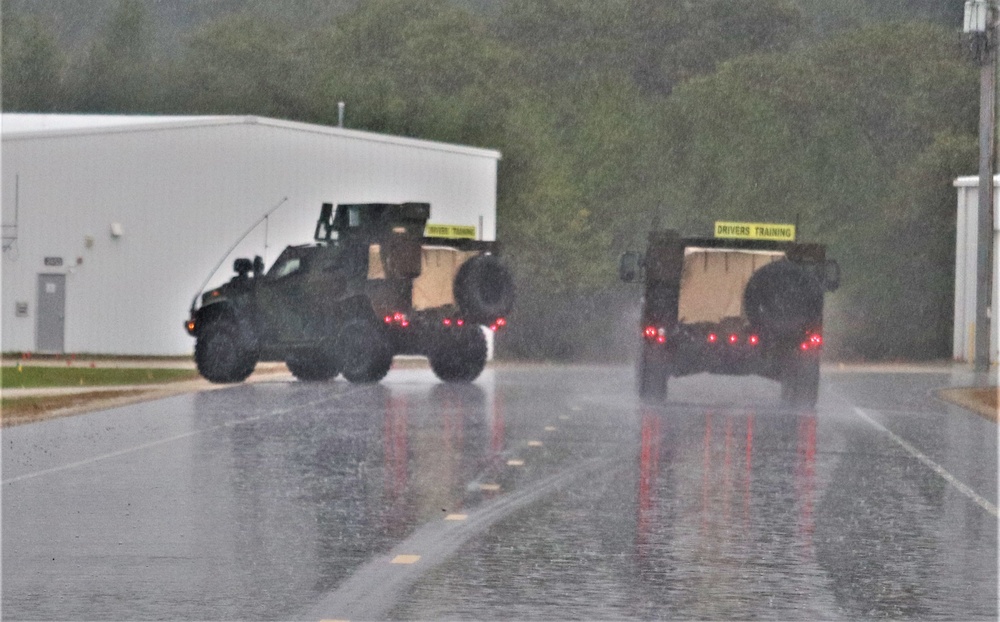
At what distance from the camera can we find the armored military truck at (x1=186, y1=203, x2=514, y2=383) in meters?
30.0

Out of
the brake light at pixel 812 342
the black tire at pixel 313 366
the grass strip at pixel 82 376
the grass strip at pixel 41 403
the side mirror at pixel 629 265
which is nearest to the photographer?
the grass strip at pixel 41 403

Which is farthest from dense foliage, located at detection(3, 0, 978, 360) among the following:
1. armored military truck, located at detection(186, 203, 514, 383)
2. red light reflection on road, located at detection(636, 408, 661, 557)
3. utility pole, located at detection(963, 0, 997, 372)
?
red light reflection on road, located at detection(636, 408, 661, 557)

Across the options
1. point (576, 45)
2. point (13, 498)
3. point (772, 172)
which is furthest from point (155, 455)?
point (576, 45)

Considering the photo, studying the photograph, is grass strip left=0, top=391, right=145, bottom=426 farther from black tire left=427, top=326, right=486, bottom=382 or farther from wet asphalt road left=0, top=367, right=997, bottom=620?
black tire left=427, top=326, right=486, bottom=382

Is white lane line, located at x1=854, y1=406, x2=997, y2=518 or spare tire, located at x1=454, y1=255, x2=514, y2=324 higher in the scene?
spare tire, located at x1=454, y1=255, x2=514, y2=324

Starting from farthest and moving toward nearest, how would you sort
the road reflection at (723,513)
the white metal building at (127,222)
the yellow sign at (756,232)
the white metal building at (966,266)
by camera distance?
the white metal building at (966,266) < the white metal building at (127,222) < the yellow sign at (756,232) < the road reflection at (723,513)

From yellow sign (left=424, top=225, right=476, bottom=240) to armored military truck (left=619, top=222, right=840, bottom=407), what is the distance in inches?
269

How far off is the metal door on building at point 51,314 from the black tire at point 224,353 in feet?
36.2

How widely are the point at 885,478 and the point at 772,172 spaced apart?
59734mm

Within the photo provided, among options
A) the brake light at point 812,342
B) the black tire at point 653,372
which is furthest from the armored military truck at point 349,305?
the brake light at point 812,342

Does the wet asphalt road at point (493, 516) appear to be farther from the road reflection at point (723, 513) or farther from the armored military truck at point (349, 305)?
the armored military truck at point (349, 305)

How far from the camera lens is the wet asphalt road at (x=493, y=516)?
9.51 meters

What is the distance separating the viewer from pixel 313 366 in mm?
31031

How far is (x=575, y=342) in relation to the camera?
61.0 metres
